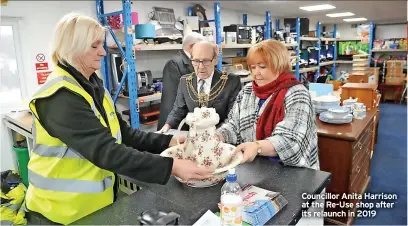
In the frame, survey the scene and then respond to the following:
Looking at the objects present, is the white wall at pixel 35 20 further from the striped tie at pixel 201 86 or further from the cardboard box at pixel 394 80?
the cardboard box at pixel 394 80

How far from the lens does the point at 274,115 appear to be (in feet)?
5.07

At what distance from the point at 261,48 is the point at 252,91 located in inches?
9.7

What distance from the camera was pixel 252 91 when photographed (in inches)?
66.3

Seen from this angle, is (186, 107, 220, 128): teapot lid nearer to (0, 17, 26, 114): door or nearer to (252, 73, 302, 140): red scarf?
(252, 73, 302, 140): red scarf

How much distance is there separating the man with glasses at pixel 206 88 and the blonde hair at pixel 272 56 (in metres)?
0.53

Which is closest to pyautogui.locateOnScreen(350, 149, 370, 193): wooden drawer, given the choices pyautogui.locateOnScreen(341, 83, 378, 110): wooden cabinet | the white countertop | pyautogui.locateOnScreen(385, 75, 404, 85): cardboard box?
pyautogui.locateOnScreen(341, 83, 378, 110): wooden cabinet

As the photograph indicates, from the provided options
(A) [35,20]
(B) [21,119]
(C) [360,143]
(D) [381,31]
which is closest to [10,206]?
(B) [21,119]

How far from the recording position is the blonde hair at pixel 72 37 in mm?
1053

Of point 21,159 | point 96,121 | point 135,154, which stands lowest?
point 21,159

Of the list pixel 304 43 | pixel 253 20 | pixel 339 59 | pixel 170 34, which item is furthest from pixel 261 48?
pixel 339 59

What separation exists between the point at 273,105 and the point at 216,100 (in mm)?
605

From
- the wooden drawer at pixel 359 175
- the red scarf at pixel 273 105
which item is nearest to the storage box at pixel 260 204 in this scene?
the red scarf at pixel 273 105

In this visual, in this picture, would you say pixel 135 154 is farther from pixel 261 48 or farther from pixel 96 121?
pixel 261 48

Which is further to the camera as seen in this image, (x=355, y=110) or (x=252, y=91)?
(x=355, y=110)
